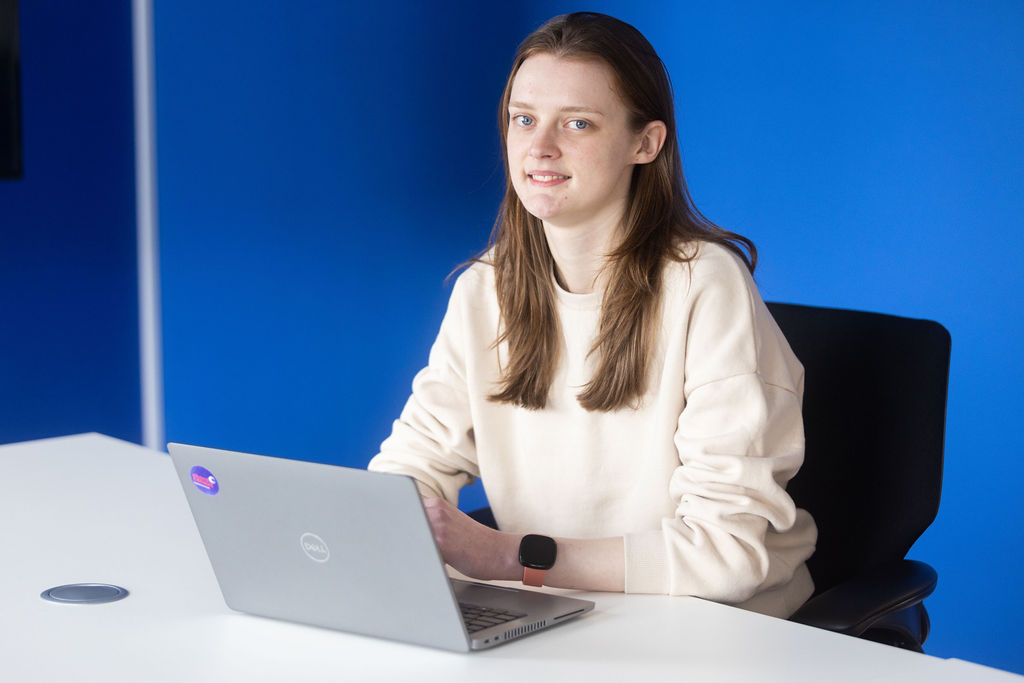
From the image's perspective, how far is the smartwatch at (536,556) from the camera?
1.34 meters

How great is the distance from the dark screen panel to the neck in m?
1.46

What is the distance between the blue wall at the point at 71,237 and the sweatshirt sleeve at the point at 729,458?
7.01 ft

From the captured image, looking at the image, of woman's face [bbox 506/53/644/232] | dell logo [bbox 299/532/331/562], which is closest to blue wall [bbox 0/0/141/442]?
woman's face [bbox 506/53/644/232]

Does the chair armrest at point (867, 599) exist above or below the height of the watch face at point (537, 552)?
below

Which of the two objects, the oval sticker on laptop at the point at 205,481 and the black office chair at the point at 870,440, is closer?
the oval sticker on laptop at the point at 205,481

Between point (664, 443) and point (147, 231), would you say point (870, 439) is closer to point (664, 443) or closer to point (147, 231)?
point (664, 443)

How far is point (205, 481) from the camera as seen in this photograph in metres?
1.18

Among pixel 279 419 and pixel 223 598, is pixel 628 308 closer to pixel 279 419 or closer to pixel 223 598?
pixel 223 598

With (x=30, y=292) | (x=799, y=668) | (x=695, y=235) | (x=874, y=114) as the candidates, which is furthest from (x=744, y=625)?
(x=30, y=292)

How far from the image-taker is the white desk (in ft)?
3.44

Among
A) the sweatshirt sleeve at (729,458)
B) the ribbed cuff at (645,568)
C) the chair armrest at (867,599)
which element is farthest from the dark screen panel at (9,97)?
the chair armrest at (867,599)

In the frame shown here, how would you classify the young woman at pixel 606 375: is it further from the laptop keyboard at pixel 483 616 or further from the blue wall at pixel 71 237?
the blue wall at pixel 71 237

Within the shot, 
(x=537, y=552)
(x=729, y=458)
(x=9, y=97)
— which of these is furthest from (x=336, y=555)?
(x=9, y=97)

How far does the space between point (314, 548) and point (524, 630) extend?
229mm
